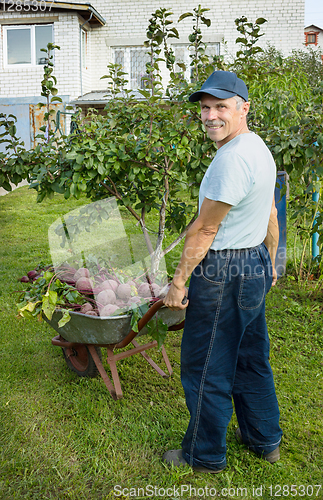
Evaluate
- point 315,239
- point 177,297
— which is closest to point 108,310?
point 177,297

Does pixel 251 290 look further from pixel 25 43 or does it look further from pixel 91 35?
pixel 25 43

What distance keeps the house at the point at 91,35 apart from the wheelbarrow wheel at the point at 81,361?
11428 millimetres

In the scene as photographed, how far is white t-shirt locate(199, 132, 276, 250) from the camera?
1778 millimetres

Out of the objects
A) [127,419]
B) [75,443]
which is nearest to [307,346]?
[127,419]

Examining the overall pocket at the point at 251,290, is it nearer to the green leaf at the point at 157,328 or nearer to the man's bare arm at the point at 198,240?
the man's bare arm at the point at 198,240

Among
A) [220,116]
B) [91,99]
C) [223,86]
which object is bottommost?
[220,116]

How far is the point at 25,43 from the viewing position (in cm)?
→ 1432

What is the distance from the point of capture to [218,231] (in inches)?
76.1

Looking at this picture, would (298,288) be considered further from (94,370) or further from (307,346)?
(94,370)

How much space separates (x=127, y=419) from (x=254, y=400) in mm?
859

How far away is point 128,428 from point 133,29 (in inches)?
564

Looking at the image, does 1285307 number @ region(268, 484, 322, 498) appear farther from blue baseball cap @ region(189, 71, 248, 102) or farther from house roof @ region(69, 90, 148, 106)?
house roof @ region(69, 90, 148, 106)

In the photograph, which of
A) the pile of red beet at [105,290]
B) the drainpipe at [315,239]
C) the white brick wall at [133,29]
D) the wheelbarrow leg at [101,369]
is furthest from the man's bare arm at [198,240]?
the white brick wall at [133,29]

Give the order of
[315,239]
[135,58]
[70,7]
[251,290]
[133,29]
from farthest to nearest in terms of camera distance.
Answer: [135,58] → [133,29] → [70,7] → [315,239] → [251,290]
